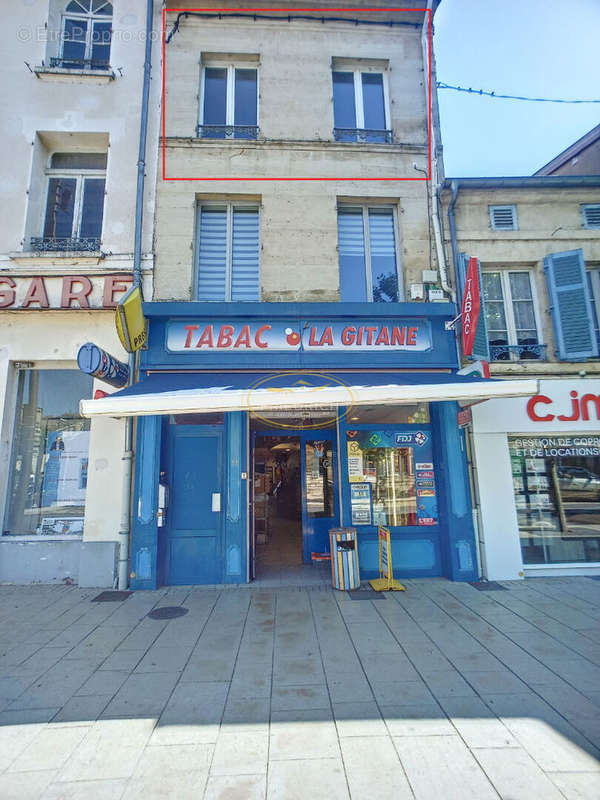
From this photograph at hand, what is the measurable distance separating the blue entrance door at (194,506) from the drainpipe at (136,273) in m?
0.63

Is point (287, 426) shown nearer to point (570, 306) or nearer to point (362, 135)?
point (570, 306)

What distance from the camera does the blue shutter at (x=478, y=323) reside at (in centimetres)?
689

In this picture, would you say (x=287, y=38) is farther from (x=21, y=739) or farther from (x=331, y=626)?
(x=21, y=739)

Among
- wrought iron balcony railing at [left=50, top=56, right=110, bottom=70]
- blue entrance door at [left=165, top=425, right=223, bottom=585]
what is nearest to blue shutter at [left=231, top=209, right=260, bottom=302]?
blue entrance door at [left=165, top=425, right=223, bottom=585]

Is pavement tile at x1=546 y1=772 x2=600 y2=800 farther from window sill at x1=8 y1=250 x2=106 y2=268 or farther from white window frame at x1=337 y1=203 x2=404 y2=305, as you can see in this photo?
window sill at x1=8 y1=250 x2=106 y2=268

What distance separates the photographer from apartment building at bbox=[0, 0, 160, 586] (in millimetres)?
6539

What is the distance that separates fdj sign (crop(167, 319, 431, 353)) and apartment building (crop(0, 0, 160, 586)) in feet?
3.92

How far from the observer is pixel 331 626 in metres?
4.79

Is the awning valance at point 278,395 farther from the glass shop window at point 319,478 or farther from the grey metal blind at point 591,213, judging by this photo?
the grey metal blind at point 591,213

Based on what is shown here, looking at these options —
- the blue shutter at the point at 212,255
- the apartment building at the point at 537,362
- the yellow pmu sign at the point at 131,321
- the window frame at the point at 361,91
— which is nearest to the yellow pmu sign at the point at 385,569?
the apartment building at the point at 537,362

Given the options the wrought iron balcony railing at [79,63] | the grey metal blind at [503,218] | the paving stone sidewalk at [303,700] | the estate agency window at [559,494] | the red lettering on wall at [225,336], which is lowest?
the paving stone sidewalk at [303,700]

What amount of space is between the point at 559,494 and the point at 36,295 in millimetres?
9779

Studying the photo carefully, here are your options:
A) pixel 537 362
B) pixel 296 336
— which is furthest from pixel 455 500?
pixel 296 336

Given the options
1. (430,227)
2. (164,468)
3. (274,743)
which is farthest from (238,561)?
(430,227)
